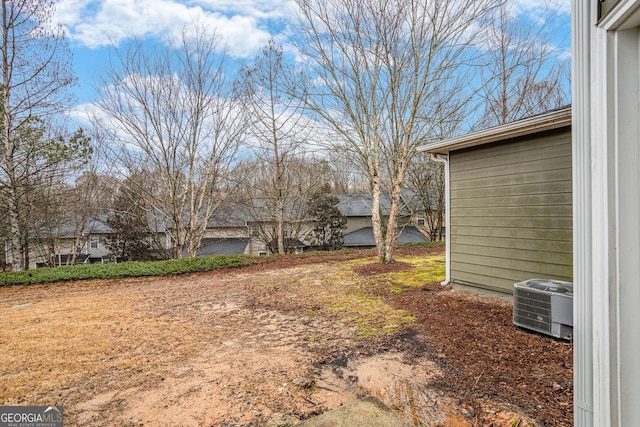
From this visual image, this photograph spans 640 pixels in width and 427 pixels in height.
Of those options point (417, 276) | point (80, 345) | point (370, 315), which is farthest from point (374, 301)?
point (80, 345)

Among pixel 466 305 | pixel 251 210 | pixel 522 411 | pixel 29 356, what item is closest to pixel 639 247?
pixel 522 411

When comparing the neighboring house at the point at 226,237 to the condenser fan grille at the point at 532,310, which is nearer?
the condenser fan grille at the point at 532,310

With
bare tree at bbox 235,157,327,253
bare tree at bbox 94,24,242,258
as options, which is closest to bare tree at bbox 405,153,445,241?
bare tree at bbox 235,157,327,253

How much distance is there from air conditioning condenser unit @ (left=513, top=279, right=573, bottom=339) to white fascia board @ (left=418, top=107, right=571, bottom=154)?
1879 millimetres

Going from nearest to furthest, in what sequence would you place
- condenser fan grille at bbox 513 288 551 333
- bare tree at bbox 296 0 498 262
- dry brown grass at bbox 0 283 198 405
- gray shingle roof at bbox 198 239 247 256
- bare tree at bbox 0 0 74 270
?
dry brown grass at bbox 0 283 198 405
condenser fan grille at bbox 513 288 551 333
bare tree at bbox 296 0 498 262
bare tree at bbox 0 0 74 270
gray shingle roof at bbox 198 239 247 256

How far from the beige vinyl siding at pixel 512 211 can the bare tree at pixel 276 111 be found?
16.7 ft

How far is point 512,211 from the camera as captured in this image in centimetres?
422

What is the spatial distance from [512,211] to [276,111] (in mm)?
8065

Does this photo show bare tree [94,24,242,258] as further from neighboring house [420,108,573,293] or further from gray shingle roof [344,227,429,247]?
gray shingle roof [344,227,429,247]

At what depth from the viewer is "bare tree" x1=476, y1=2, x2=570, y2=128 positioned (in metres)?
7.54

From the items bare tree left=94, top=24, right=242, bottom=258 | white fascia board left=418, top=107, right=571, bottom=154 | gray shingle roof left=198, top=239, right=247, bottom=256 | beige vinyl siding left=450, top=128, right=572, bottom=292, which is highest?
bare tree left=94, top=24, right=242, bottom=258

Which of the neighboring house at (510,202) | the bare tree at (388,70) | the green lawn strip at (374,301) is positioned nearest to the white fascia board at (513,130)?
the neighboring house at (510,202)

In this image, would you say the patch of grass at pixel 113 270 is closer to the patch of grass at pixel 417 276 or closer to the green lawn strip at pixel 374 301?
the green lawn strip at pixel 374 301

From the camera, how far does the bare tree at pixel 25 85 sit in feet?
25.5
